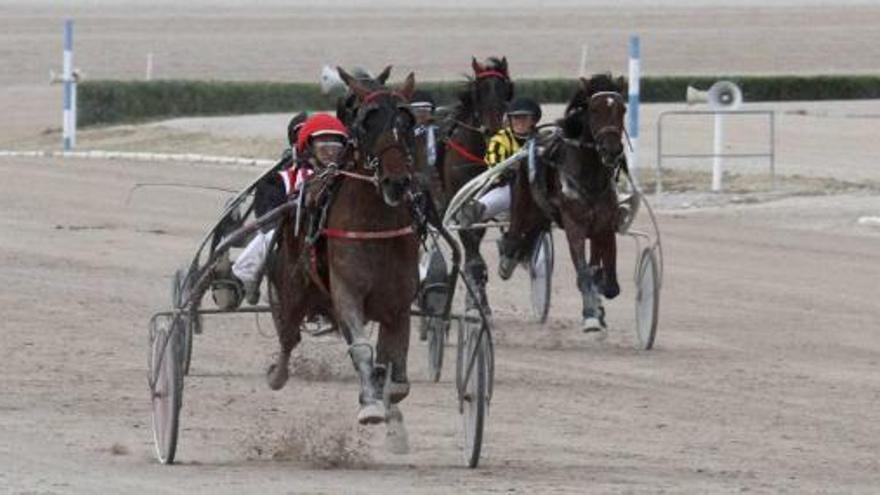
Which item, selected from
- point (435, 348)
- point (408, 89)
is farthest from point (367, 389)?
point (435, 348)

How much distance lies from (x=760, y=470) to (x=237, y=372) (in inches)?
154

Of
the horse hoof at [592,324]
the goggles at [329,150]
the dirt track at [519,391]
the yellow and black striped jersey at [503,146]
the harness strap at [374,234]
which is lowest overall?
the dirt track at [519,391]

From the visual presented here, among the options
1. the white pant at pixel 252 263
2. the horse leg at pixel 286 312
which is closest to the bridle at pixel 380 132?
the horse leg at pixel 286 312

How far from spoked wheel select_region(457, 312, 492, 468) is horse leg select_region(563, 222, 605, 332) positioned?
4.09 meters

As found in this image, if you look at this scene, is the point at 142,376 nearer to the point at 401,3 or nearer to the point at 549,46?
the point at 549,46

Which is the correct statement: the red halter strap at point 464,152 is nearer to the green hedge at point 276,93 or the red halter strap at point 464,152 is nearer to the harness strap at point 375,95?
the harness strap at point 375,95

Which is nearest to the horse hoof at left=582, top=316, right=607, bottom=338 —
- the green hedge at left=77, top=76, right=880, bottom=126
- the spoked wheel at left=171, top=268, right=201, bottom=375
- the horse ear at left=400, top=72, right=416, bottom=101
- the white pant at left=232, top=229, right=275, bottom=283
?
the spoked wheel at left=171, top=268, right=201, bottom=375

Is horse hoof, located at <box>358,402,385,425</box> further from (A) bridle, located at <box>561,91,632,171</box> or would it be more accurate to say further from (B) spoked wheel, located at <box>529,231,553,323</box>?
(B) spoked wheel, located at <box>529,231,553,323</box>

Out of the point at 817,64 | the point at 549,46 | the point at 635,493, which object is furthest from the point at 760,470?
Answer: the point at 549,46

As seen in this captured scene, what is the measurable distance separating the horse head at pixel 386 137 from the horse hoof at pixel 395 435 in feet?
2.54

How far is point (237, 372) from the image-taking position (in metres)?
12.9

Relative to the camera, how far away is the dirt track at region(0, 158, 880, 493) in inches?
373

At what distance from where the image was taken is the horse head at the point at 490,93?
15531 mm

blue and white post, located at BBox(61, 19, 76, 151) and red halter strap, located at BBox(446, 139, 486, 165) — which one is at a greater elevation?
blue and white post, located at BBox(61, 19, 76, 151)
